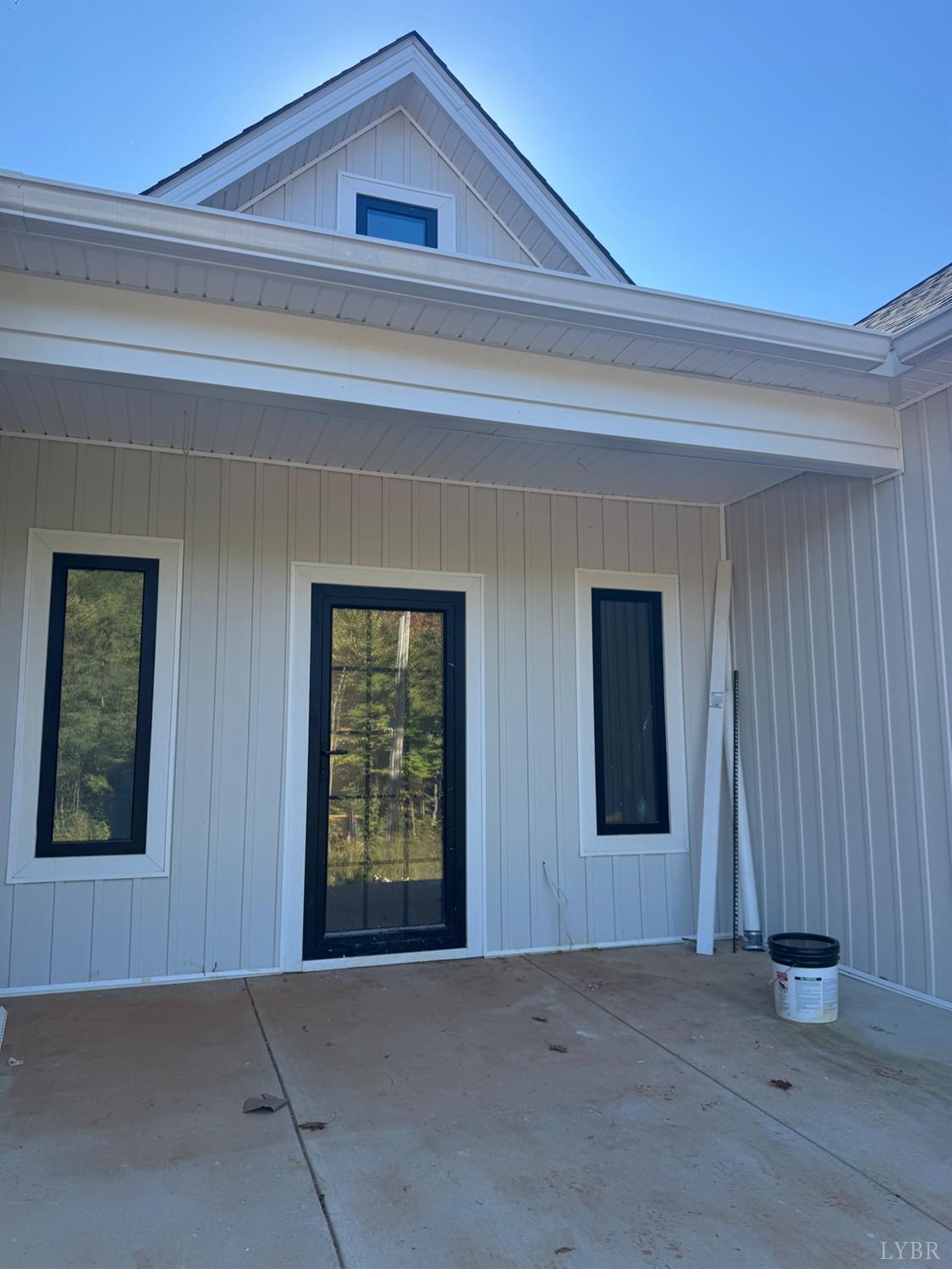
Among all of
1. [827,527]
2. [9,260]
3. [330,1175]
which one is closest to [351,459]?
[9,260]

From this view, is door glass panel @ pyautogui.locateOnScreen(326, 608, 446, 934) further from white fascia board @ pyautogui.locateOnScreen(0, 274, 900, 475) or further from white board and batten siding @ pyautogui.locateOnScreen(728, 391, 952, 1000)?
white board and batten siding @ pyautogui.locateOnScreen(728, 391, 952, 1000)

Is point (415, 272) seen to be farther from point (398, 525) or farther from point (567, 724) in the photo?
point (567, 724)

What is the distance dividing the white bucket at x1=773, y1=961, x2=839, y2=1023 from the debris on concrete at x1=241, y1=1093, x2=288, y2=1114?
A: 6.89 ft

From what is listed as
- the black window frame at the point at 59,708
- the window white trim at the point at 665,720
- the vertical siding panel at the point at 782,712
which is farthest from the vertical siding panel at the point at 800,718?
the black window frame at the point at 59,708

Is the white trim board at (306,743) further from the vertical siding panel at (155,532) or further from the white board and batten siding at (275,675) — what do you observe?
the vertical siding panel at (155,532)

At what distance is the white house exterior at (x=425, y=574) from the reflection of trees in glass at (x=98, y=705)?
2cm

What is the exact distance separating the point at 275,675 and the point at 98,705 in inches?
33.5

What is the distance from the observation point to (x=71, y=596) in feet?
13.5

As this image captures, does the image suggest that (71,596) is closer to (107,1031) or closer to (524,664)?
(107,1031)

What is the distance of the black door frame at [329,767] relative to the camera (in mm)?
4324

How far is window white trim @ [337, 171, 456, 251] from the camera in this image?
5.36 metres

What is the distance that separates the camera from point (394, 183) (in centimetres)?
549

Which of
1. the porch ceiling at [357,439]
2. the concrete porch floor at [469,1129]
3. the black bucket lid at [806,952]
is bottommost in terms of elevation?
the concrete porch floor at [469,1129]

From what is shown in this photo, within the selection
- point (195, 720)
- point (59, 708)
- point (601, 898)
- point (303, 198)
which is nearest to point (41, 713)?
point (59, 708)
